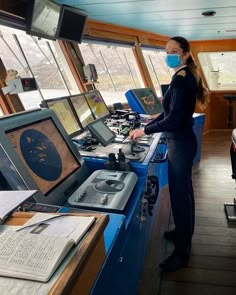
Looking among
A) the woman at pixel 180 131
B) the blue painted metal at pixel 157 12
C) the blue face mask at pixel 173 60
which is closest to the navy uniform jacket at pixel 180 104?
the woman at pixel 180 131

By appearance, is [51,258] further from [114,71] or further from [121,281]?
[114,71]

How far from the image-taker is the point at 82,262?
0.76 metres

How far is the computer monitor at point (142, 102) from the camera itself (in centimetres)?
356

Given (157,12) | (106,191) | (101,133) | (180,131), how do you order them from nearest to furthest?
(106,191) < (180,131) < (101,133) < (157,12)

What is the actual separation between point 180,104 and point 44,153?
0.99 m

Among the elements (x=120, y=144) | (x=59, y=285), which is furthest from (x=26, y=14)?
(x=59, y=285)

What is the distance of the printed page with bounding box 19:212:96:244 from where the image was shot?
856mm

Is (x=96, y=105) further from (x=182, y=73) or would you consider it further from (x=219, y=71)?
(x=219, y=71)

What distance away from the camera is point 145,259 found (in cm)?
234

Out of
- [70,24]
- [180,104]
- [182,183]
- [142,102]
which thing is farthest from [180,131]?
[70,24]

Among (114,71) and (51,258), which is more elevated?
(51,258)

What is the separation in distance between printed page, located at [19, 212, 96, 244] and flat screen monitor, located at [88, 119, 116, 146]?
1243mm

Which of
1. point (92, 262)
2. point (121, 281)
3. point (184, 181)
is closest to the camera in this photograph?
point (92, 262)

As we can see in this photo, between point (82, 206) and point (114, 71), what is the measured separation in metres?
4.06
